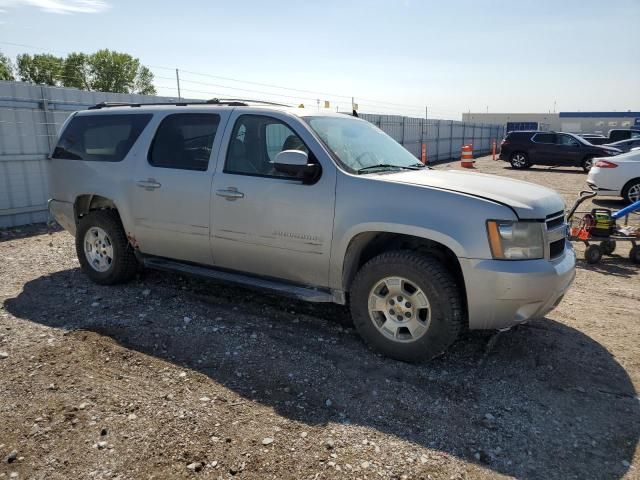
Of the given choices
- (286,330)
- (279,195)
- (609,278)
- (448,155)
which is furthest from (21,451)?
(448,155)

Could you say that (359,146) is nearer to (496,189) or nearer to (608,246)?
(496,189)

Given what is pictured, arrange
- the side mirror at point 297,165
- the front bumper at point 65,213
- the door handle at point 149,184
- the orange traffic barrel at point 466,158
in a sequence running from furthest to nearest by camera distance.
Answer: the orange traffic barrel at point 466,158
the front bumper at point 65,213
the door handle at point 149,184
the side mirror at point 297,165

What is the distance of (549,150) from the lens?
2252cm

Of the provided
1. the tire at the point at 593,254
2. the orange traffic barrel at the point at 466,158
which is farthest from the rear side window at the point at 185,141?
the orange traffic barrel at the point at 466,158

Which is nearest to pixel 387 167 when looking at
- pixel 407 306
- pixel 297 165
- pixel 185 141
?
pixel 297 165

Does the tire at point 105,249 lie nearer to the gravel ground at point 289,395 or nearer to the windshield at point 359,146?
the gravel ground at point 289,395

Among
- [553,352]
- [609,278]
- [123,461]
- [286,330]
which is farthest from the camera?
[609,278]

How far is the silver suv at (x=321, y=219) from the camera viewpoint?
3635 millimetres

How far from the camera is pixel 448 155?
2952cm

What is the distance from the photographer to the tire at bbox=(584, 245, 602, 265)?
6.95 meters

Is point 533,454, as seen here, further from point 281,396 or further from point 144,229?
point 144,229

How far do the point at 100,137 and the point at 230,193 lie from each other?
206cm

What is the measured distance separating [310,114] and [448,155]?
86.3ft

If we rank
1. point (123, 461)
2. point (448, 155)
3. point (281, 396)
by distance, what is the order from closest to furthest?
point (123, 461) → point (281, 396) → point (448, 155)
